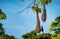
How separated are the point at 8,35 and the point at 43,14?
4957 mm

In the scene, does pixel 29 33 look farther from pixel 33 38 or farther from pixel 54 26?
pixel 54 26

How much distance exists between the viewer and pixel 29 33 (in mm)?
14008

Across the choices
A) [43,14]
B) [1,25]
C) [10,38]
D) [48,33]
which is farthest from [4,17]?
[43,14]

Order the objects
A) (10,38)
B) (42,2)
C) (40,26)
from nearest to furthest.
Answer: (42,2)
(40,26)
(10,38)

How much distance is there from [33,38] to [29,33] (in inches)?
33.4

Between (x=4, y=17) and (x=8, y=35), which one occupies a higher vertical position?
(x=4, y=17)

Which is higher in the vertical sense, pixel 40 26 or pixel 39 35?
pixel 40 26

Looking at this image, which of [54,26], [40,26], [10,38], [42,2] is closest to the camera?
[42,2]

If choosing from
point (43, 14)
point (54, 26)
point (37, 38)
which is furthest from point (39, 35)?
point (43, 14)

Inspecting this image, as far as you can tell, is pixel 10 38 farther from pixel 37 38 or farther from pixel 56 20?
pixel 56 20

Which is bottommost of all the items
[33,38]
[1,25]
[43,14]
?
[33,38]

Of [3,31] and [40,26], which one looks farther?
[3,31]

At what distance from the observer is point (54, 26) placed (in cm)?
1227

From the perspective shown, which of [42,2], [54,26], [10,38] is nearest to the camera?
[42,2]
